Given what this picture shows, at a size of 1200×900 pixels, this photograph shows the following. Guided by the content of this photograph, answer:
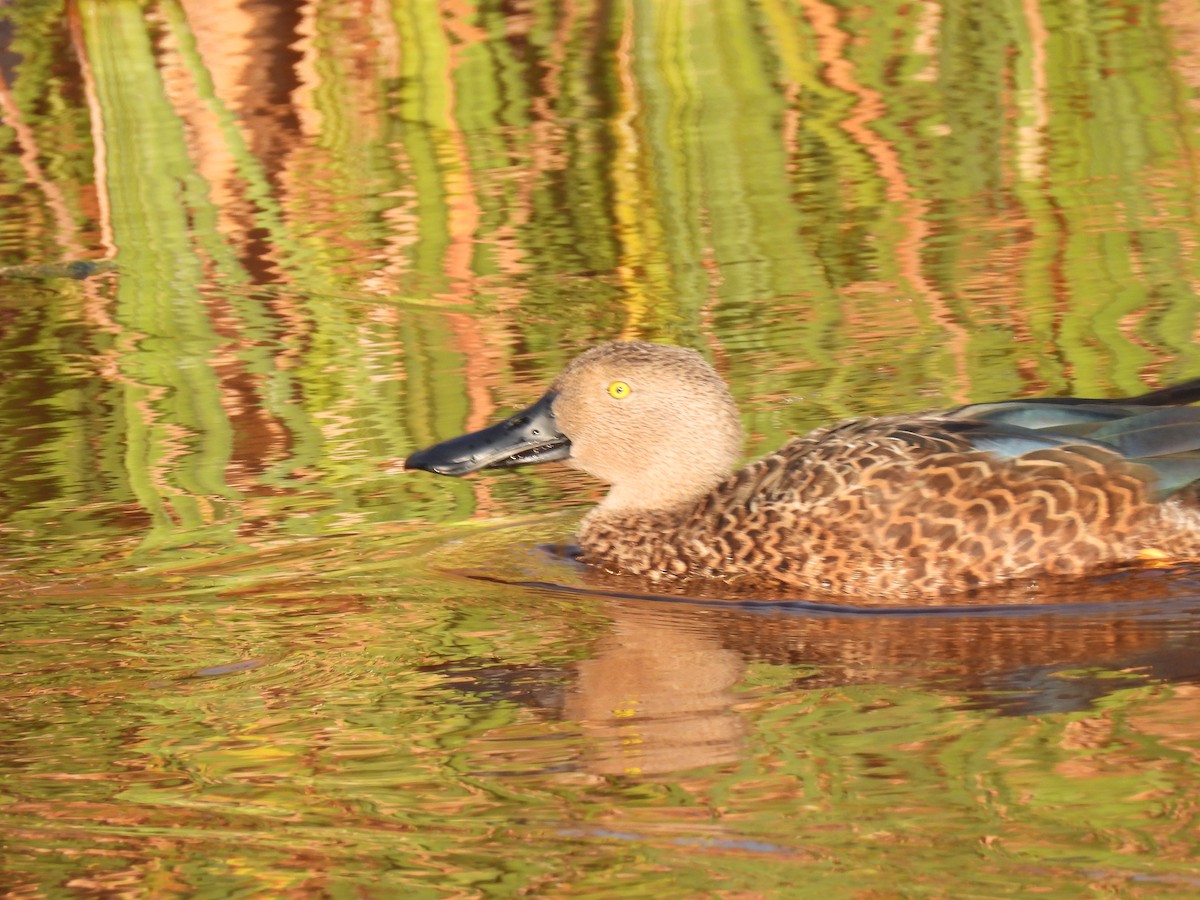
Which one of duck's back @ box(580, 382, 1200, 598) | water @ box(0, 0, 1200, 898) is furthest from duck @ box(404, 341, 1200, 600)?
water @ box(0, 0, 1200, 898)

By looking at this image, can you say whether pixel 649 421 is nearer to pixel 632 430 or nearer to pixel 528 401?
pixel 632 430

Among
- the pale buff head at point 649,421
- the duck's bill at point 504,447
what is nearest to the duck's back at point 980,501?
the pale buff head at point 649,421

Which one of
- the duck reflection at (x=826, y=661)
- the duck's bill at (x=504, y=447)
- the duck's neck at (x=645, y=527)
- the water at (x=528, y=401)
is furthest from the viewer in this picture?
the duck's bill at (x=504, y=447)

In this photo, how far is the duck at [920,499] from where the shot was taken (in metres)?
6.00

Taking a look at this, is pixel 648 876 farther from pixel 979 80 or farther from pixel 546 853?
pixel 979 80

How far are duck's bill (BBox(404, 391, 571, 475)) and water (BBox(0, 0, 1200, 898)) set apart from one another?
0.21m

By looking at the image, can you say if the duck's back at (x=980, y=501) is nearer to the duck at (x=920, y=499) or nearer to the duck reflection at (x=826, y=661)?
the duck at (x=920, y=499)

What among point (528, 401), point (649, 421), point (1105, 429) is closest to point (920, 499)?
point (1105, 429)

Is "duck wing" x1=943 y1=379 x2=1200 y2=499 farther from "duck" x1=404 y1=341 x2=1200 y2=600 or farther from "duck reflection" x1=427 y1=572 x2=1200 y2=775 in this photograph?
"duck reflection" x1=427 y1=572 x2=1200 y2=775

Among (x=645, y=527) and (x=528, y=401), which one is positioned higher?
(x=528, y=401)

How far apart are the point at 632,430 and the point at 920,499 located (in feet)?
3.65

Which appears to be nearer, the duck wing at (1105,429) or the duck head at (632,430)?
the duck wing at (1105,429)

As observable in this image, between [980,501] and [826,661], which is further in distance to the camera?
[980,501]

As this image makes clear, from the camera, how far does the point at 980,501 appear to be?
604cm
